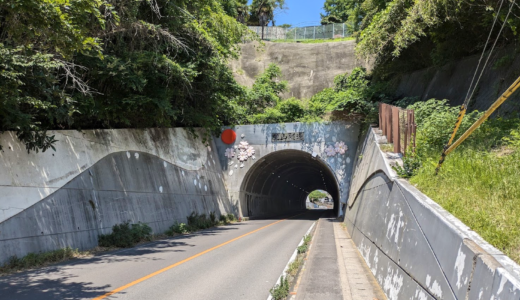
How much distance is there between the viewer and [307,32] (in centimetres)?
5494

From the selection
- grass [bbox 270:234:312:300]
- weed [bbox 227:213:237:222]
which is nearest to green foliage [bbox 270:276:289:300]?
grass [bbox 270:234:312:300]

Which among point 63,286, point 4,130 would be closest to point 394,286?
point 63,286

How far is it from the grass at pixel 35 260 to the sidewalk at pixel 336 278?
246 inches

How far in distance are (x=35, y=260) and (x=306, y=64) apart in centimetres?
3638

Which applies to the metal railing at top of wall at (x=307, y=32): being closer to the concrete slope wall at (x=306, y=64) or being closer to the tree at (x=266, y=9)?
the tree at (x=266, y=9)

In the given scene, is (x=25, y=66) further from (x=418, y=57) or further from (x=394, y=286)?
(x=418, y=57)

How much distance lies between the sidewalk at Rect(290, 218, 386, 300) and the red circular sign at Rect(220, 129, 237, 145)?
1635 centimetres

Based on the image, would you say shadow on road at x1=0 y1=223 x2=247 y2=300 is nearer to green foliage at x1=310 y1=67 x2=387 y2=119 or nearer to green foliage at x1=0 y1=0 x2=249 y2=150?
green foliage at x1=0 y1=0 x2=249 y2=150

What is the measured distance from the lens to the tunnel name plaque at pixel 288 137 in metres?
26.8

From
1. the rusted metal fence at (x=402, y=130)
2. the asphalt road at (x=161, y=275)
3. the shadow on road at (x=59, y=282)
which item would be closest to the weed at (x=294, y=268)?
the asphalt road at (x=161, y=275)

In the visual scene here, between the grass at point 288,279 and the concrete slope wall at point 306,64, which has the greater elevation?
the concrete slope wall at point 306,64

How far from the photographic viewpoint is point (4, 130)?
34.6 ft

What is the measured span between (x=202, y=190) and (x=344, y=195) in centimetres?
914

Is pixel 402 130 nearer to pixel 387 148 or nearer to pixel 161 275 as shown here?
pixel 387 148
